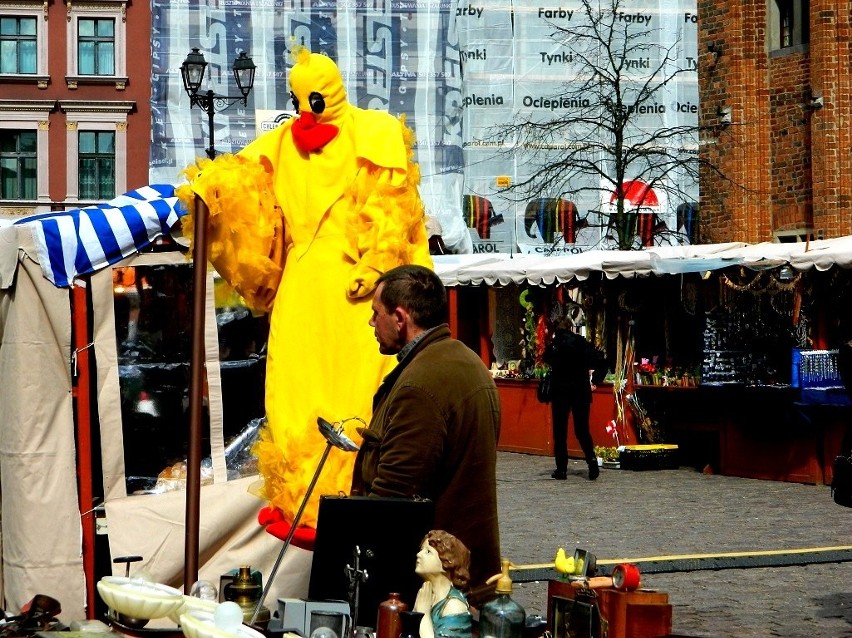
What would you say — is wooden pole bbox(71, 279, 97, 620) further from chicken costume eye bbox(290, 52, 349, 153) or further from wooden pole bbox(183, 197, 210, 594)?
wooden pole bbox(183, 197, 210, 594)

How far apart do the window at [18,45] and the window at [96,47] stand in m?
1.25

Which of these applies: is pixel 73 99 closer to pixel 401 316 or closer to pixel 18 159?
pixel 18 159

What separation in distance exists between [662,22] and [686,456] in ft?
63.9

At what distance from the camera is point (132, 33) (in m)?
40.9

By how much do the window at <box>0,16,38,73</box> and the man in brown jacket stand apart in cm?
3840

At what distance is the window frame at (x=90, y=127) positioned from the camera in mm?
40188

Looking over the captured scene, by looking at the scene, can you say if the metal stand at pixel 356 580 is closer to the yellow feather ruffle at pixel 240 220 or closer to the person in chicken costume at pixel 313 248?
the person in chicken costume at pixel 313 248

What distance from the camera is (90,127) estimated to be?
133ft

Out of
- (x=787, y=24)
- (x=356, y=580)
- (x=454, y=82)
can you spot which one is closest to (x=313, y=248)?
(x=356, y=580)

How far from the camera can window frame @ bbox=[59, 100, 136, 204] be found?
40188 millimetres

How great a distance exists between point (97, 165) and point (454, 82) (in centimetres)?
1143

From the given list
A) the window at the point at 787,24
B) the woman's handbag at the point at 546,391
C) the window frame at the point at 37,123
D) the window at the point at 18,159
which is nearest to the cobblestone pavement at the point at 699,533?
the woman's handbag at the point at 546,391

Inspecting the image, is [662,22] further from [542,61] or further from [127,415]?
[127,415]

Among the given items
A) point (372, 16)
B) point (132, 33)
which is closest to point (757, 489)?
point (372, 16)
